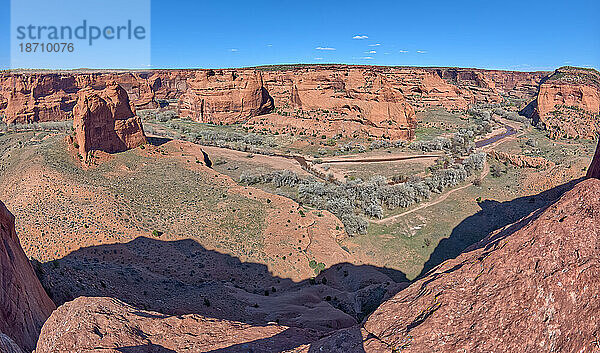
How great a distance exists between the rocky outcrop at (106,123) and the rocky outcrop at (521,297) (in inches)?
1348

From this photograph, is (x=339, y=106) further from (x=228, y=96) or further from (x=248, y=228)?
(x=248, y=228)

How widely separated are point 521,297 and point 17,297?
1305 centimetres

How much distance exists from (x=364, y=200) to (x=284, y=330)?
26573 mm

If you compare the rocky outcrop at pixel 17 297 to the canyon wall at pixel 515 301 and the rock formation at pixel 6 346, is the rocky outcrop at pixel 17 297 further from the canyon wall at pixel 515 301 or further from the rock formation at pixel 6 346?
the canyon wall at pixel 515 301

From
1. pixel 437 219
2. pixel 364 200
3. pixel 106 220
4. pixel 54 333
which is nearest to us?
pixel 54 333

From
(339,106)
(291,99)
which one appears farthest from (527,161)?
(291,99)

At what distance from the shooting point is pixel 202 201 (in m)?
30.4

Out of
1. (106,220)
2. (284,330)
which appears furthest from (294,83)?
(284,330)

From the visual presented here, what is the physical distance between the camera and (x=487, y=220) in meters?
31.8

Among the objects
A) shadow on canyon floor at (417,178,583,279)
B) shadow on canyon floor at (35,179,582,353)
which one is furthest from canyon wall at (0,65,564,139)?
shadow on canyon floor at (35,179,582,353)

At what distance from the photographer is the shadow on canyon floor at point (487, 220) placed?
27531mm

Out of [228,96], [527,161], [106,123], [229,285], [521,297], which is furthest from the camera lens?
[228,96]

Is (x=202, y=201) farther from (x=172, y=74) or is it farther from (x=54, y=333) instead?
(x=172, y=74)

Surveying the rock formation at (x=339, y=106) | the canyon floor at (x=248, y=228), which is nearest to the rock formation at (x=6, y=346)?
the canyon floor at (x=248, y=228)
